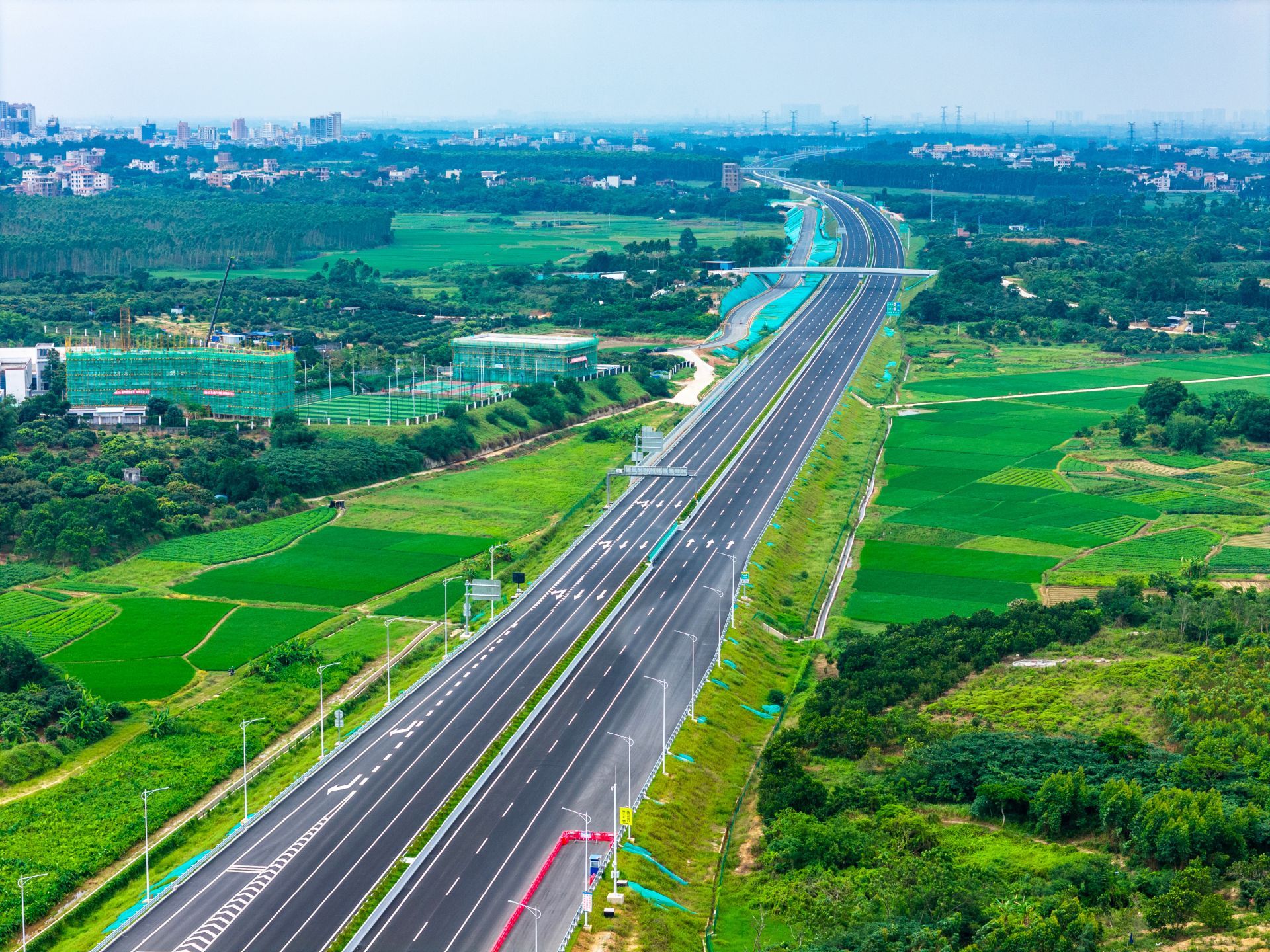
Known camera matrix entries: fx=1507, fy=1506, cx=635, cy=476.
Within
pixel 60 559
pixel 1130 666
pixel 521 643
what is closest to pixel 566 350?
pixel 60 559

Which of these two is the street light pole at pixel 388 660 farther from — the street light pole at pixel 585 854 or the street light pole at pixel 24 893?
the street light pole at pixel 24 893

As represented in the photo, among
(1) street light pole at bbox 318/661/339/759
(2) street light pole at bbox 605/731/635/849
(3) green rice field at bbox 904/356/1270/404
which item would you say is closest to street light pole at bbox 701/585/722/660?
(2) street light pole at bbox 605/731/635/849

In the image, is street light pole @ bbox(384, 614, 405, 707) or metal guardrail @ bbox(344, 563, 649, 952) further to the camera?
street light pole @ bbox(384, 614, 405, 707)

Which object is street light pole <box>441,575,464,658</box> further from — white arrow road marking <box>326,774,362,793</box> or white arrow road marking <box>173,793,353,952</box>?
white arrow road marking <box>173,793,353,952</box>

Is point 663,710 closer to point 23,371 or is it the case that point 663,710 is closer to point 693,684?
point 693,684

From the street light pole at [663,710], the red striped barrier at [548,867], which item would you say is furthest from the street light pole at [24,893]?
the street light pole at [663,710]

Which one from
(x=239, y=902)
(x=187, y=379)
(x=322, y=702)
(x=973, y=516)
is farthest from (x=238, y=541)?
(x=973, y=516)

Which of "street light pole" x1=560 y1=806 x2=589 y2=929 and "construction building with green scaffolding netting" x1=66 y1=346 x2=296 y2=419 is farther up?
"construction building with green scaffolding netting" x1=66 y1=346 x2=296 y2=419
